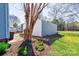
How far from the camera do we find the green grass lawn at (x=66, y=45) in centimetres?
186

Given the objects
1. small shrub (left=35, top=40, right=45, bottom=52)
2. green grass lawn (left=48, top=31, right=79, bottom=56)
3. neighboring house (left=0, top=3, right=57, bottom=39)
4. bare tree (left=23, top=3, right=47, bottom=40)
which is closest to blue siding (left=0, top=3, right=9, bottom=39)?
neighboring house (left=0, top=3, right=57, bottom=39)

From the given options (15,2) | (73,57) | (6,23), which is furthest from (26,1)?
(73,57)

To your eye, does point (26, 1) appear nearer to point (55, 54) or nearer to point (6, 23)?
point (6, 23)

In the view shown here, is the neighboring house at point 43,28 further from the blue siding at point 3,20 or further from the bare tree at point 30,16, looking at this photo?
the blue siding at point 3,20

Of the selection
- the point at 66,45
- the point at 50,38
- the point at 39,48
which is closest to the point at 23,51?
the point at 39,48

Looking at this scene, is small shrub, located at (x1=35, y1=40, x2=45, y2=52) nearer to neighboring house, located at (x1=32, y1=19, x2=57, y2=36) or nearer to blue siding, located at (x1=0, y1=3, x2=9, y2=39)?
neighboring house, located at (x1=32, y1=19, x2=57, y2=36)

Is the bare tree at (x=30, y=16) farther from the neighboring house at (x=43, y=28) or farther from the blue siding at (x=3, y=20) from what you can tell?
the blue siding at (x=3, y=20)

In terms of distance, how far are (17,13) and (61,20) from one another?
0.38 metres

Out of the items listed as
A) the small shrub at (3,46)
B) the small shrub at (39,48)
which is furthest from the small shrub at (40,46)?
the small shrub at (3,46)

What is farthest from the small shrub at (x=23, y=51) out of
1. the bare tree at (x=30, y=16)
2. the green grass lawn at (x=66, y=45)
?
the green grass lawn at (x=66, y=45)

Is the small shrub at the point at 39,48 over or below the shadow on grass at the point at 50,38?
below

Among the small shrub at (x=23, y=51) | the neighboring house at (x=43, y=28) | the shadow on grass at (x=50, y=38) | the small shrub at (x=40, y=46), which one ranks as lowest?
the small shrub at (x=23, y=51)

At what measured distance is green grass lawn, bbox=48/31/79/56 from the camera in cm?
186

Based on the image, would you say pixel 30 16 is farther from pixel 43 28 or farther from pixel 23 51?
pixel 23 51
